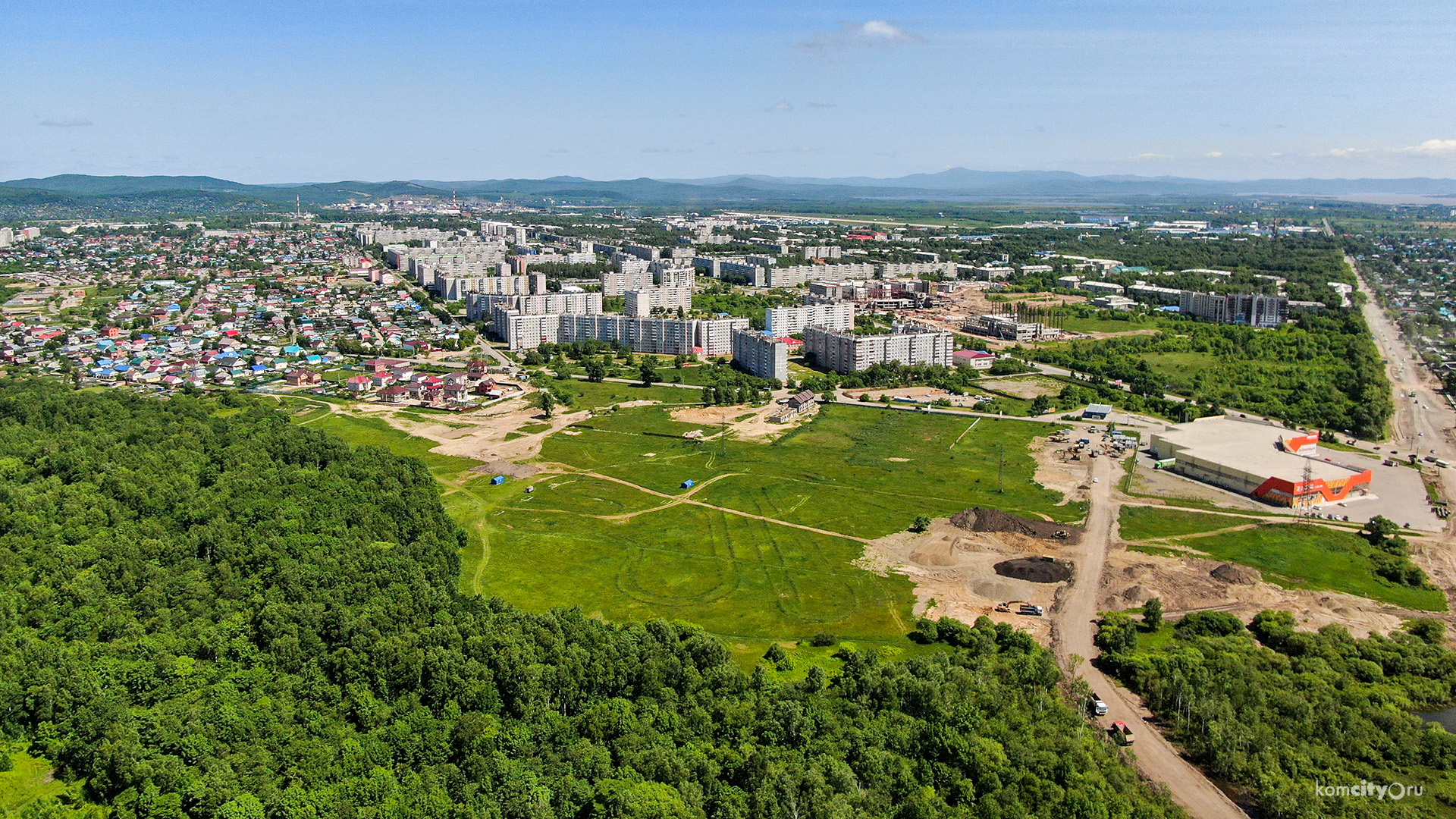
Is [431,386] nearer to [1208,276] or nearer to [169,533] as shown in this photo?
[169,533]

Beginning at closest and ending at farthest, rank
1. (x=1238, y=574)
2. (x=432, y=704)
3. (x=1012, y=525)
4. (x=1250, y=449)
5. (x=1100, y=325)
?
(x=432, y=704)
(x=1238, y=574)
(x=1012, y=525)
(x=1250, y=449)
(x=1100, y=325)

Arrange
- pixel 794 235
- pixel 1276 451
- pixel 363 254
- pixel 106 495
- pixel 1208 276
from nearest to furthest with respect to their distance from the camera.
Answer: pixel 106 495
pixel 1276 451
pixel 1208 276
pixel 363 254
pixel 794 235

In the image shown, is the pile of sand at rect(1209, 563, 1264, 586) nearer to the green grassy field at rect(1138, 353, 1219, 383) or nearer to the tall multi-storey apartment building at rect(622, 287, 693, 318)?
the green grassy field at rect(1138, 353, 1219, 383)

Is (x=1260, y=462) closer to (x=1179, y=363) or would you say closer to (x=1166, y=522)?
(x=1166, y=522)

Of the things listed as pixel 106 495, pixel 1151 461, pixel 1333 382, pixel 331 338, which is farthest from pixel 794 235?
pixel 106 495

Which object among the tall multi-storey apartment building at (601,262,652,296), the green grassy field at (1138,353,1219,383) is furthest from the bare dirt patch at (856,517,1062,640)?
the tall multi-storey apartment building at (601,262,652,296)

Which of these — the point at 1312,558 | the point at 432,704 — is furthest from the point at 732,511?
the point at 1312,558

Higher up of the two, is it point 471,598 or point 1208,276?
point 1208,276
